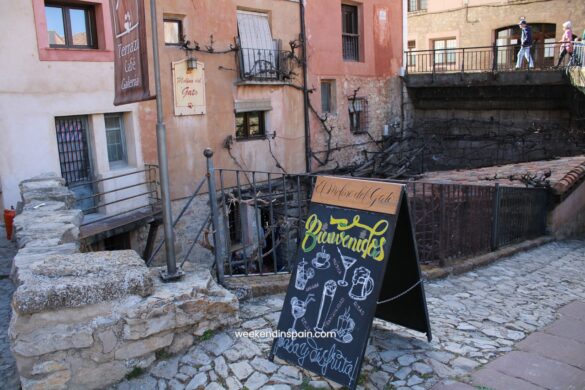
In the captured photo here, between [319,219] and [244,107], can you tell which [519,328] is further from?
[244,107]

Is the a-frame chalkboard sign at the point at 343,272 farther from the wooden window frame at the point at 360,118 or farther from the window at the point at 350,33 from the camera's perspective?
the window at the point at 350,33

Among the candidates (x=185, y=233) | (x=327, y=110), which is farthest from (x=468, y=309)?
(x=327, y=110)

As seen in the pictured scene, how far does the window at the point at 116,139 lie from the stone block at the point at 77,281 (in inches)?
283

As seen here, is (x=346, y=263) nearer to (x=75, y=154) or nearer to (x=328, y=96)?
(x=75, y=154)

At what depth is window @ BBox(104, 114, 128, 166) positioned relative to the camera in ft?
34.6

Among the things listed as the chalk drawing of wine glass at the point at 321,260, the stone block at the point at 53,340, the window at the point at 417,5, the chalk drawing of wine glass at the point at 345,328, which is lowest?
the chalk drawing of wine glass at the point at 345,328

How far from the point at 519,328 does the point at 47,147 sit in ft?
27.2

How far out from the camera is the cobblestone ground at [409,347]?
3.48 metres

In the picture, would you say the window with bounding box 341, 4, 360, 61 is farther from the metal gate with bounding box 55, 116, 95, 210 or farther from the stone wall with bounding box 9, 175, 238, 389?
the stone wall with bounding box 9, 175, 238, 389

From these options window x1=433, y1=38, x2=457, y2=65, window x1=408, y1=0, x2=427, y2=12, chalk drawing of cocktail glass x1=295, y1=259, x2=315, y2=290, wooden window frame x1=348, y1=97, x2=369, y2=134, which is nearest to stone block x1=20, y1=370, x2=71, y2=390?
chalk drawing of cocktail glass x1=295, y1=259, x2=315, y2=290

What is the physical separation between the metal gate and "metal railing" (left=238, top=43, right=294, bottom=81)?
13.7ft

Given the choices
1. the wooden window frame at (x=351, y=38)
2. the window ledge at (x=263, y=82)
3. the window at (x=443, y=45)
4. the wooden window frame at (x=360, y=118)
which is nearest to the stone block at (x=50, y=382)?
the window ledge at (x=263, y=82)

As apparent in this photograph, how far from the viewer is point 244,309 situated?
4.52m

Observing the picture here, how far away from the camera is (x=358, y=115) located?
56.2 ft
